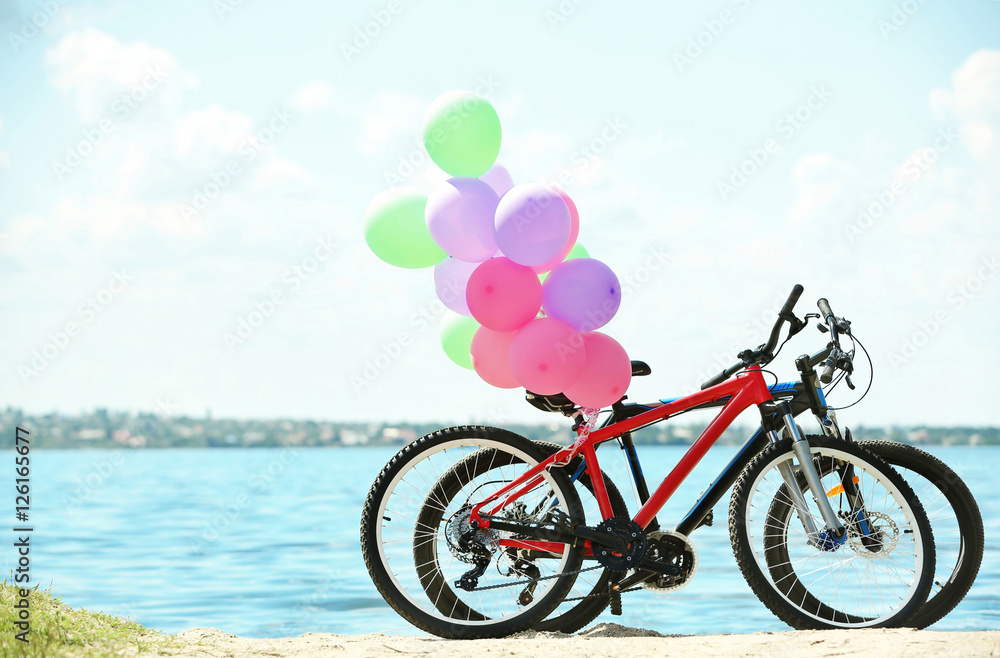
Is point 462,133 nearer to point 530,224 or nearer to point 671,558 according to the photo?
point 530,224

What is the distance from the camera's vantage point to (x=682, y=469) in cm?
405

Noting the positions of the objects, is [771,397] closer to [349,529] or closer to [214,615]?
[214,615]

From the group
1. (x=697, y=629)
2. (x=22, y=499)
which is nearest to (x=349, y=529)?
(x=697, y=629)

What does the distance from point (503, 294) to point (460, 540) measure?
44.3 inches

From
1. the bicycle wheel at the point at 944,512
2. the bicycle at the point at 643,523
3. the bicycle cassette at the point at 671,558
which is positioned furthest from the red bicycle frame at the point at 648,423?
the bicycle wheel at the point at 944,512

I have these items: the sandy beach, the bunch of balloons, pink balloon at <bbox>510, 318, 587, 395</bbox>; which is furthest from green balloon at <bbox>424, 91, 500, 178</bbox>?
the sandy beach

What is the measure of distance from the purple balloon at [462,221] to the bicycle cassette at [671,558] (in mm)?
1496

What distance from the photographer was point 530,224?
3824mm

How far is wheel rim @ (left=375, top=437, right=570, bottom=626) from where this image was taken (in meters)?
4.00

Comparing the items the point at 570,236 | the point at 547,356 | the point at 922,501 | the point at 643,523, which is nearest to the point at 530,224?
the point at 570,236

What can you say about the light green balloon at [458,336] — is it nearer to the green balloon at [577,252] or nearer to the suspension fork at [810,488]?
the green balloon at [577,252]

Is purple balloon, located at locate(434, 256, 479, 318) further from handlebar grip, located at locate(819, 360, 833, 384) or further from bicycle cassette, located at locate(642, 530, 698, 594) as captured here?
handlebar grip, located at locate(819, 360, 833, 384)

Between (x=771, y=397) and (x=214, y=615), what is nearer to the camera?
(x=771, y=397)

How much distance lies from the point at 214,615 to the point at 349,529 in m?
8.37
